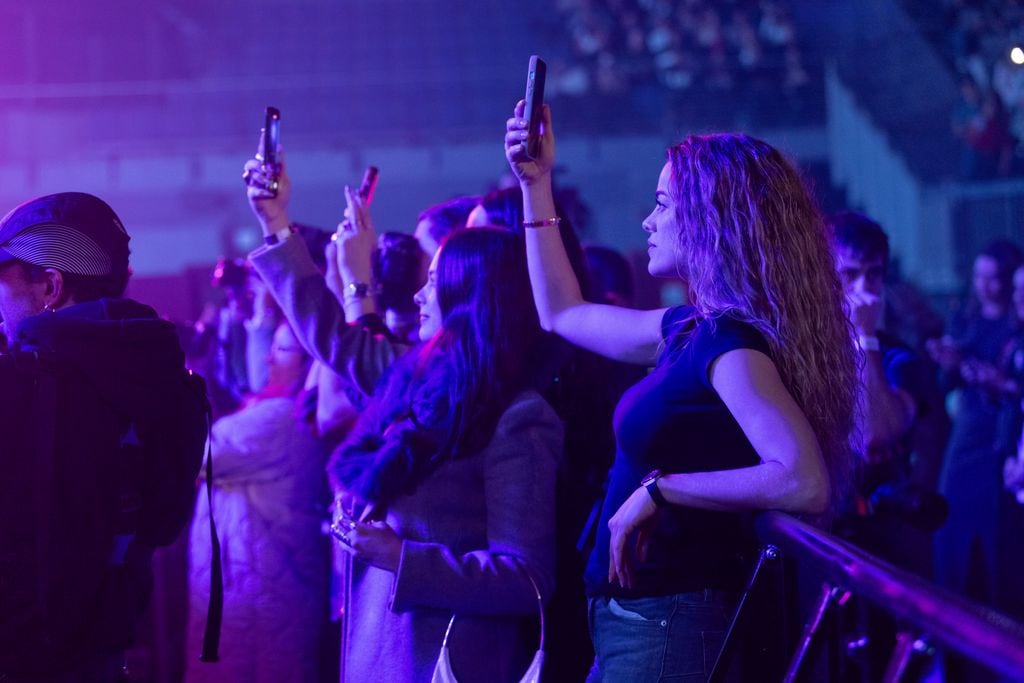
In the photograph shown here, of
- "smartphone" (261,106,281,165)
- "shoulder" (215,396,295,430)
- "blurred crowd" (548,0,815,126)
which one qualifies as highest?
"blurred crowd" (548,0,815,126)

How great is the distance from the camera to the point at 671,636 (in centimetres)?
148

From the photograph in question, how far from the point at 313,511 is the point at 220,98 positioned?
1059 centimetres

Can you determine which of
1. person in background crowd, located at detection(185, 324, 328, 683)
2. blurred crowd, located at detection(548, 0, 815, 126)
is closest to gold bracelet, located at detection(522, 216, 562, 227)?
person in background crowd, located at detection(185, 324, 328, 683)

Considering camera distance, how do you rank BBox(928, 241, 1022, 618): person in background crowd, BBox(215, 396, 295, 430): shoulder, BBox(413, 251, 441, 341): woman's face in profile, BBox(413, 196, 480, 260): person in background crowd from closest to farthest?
BBox(413, 251, 441, 341): woman's face in profile
BBox(413, 196, 480, 260): person in background crowd
BBox(215, 396, 295, 430): shoulder
BBox(928, 241, 1022, 618): person in background crowd

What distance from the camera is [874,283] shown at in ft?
8.23

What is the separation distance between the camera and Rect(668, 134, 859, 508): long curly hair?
146 centimetres

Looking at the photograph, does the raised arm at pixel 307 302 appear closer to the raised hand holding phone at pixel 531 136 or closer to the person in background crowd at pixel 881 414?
the raised hand holding phone at pixel 531 136

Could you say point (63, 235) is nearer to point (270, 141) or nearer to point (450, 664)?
point (270, 141)

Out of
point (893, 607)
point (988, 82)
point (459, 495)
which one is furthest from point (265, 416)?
point (988, 82)

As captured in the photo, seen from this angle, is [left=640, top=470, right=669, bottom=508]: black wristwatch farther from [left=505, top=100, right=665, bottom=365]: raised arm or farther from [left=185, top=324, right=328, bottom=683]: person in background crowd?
[left=185, top=324, right=328, bottom=683]: person in background crowd

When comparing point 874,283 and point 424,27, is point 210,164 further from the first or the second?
point 874,283

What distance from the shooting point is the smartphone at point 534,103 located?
71.2 inches

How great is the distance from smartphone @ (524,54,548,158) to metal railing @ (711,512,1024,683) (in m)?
0.80

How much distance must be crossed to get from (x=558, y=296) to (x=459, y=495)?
389 millimetres
